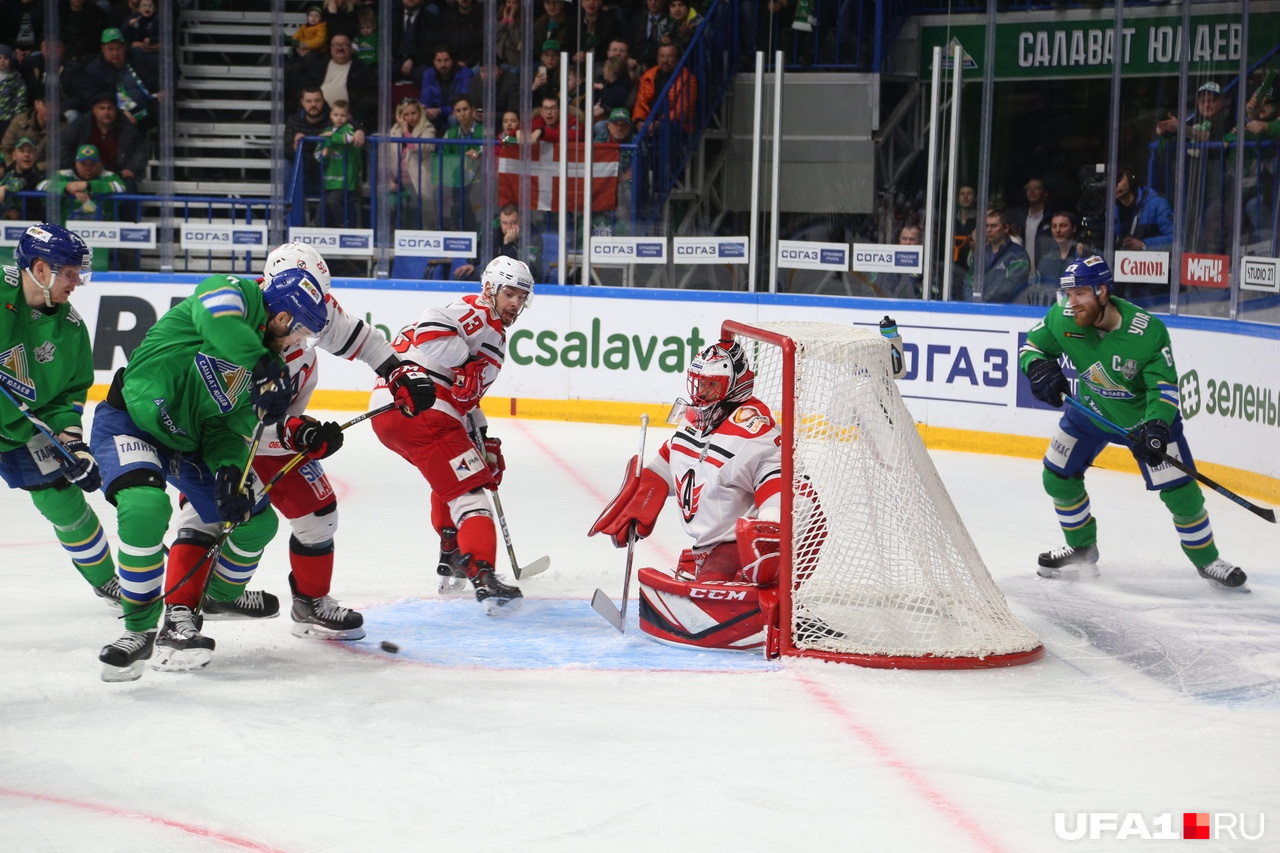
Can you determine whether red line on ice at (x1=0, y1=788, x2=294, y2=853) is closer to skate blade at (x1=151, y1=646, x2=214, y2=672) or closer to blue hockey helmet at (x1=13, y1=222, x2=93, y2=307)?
skate blade at (x1=151, y1=646, x2=214, y2=672)

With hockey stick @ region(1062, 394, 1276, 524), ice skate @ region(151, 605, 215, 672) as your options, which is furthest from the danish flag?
ice skate @ region(151, 605, 215, 672)

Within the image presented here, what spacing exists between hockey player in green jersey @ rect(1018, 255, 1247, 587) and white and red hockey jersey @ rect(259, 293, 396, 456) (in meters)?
2.34

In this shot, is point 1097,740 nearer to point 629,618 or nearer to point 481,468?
point 629,618

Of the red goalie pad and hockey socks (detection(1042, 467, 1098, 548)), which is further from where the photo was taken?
hockey socks (detection(1042, 467, 1098, 548))

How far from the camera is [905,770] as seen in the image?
3.13 m

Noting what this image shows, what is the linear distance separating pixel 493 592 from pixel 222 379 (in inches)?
45.7

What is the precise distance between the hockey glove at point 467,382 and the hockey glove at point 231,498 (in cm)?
109

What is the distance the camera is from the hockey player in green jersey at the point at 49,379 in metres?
3.99

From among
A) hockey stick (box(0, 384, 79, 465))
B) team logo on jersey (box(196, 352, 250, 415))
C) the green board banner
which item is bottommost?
hockey stick (box(0, 384, 79, 465))

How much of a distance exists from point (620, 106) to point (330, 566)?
5.85 meters

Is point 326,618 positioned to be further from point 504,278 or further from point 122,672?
point 504,278

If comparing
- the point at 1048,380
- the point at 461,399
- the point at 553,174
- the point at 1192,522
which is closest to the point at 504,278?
the point at 461,399

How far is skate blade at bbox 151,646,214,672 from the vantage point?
375 cm

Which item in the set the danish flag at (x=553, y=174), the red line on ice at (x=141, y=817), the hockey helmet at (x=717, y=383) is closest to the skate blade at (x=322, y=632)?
the hockey helmet at (x=717, y=383)
